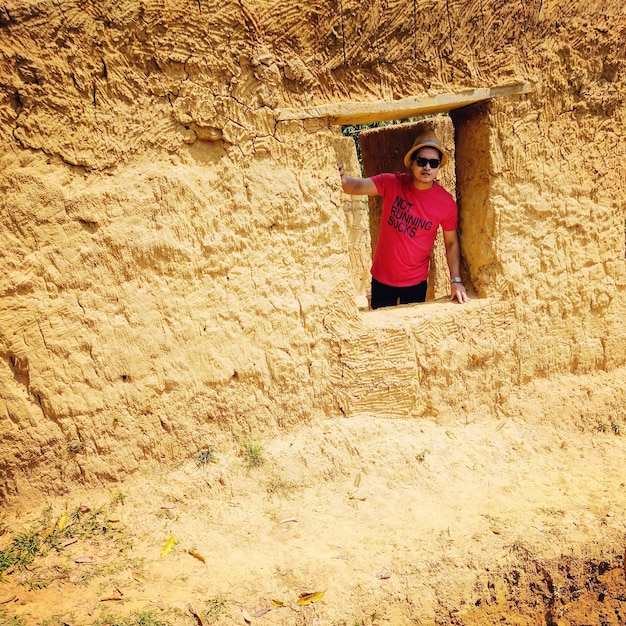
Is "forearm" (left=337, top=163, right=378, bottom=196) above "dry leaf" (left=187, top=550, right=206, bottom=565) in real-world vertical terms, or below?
above

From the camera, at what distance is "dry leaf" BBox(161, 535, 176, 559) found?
8.65 ft

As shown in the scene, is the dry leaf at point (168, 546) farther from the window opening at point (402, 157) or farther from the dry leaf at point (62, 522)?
the window opening at point (402, 157)

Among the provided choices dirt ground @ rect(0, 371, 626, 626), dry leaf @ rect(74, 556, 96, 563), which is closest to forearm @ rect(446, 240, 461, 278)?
dirt ground @ rect(0, 371, 626, 626)

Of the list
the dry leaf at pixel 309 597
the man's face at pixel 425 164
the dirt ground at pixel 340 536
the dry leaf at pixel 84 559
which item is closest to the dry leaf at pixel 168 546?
the dirt ground at pixel 340 536

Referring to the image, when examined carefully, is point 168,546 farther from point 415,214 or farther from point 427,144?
point 427,144

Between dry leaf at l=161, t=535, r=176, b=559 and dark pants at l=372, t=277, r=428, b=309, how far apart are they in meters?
1.97

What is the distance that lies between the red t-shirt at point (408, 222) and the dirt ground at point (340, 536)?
978mm

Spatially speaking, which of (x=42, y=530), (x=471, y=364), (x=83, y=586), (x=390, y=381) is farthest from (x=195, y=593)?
(x=471, y=364)

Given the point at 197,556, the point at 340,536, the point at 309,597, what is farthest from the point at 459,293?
the point at 197,556

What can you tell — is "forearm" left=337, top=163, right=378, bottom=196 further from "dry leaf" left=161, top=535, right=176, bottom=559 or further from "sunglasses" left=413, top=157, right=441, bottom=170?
"dry leaf" left=161, top=535, right=176, bottom=559

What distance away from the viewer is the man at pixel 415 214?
11.2 ft

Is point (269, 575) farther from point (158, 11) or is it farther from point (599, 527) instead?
point (158, 11)

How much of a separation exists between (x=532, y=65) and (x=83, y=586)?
3.45 meters

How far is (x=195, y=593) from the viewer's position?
246 centimetres
